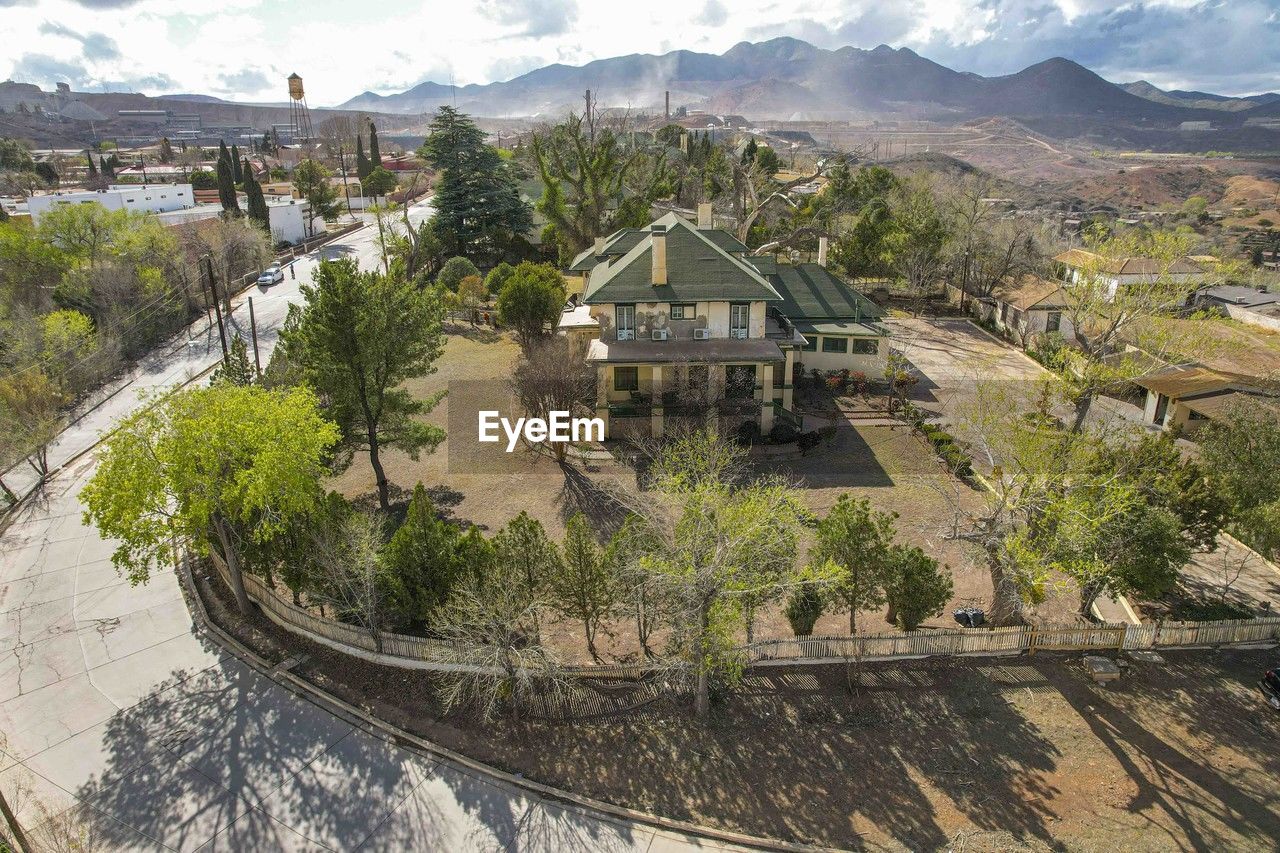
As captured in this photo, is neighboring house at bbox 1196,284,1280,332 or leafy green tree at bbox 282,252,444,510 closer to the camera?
leafy green tree at bbox 282,252,444,510

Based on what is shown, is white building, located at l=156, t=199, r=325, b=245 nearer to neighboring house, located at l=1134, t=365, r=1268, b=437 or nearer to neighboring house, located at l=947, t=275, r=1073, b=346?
neighboring house, located at l=947, t=275, r=1073, b=346

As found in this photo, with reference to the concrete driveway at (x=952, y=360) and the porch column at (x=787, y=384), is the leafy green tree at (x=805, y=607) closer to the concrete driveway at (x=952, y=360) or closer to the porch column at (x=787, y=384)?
the porch column at (x=787, y=384)

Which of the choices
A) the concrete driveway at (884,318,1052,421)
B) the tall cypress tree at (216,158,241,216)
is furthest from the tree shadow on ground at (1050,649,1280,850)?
the tall cypress tree at (216,158,241,216)

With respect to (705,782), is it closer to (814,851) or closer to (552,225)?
(814,851)

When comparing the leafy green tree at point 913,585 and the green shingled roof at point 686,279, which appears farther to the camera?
the green shingled roof at point 686,279

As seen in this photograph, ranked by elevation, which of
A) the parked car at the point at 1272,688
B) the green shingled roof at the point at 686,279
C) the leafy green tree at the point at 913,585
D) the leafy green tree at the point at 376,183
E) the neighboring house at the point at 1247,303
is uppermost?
the leafy green tree at the point at 376,183

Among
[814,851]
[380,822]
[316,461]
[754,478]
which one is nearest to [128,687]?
[316,461]

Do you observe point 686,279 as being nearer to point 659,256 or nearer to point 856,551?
point 659,256

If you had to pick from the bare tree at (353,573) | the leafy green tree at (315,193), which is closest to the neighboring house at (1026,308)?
the bare tree at (353,573)
